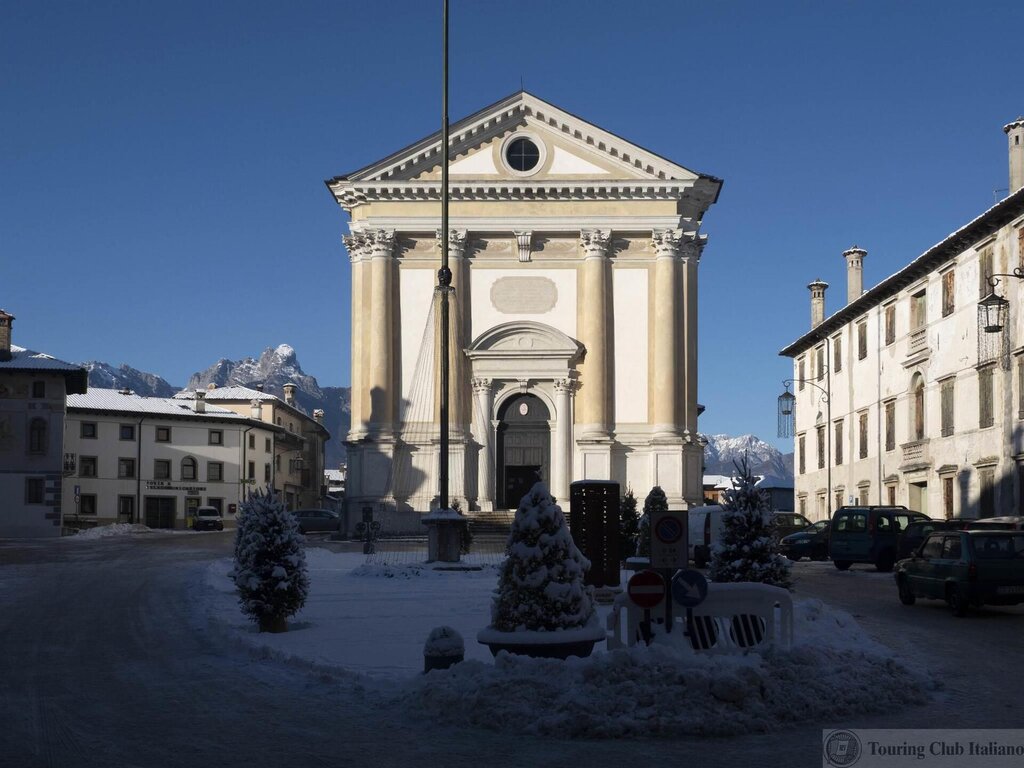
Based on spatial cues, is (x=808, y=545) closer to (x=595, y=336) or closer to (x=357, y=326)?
(x=595, y=336)

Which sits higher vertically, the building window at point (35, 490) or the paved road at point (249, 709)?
the building window at point (35, 490)

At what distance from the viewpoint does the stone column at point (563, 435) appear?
147 ft

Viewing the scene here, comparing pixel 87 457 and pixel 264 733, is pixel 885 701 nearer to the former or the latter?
pixel 264 733

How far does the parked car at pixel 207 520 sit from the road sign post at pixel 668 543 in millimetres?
62406

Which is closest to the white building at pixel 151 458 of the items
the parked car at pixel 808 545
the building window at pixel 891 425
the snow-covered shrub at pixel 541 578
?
the building window at pixel 891 425

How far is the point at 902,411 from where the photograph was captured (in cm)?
4600

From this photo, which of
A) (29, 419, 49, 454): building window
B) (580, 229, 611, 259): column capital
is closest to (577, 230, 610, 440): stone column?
(580, 229, 611, 259): column capital

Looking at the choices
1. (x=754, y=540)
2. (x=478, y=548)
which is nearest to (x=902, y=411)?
(x=478, y=548)

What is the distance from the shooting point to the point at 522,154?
4556cm

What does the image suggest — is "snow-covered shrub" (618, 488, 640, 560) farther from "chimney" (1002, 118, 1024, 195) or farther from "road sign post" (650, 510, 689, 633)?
"road sign post" (650, 510, 689, 633)

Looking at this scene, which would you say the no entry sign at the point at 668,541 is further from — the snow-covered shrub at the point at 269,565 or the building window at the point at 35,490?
the building window at the point at 35,490

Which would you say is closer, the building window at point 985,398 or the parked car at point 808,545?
the parked car at point 808,545

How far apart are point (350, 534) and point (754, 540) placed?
102 ft

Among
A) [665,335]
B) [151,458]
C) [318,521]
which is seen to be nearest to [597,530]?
[665,335]
